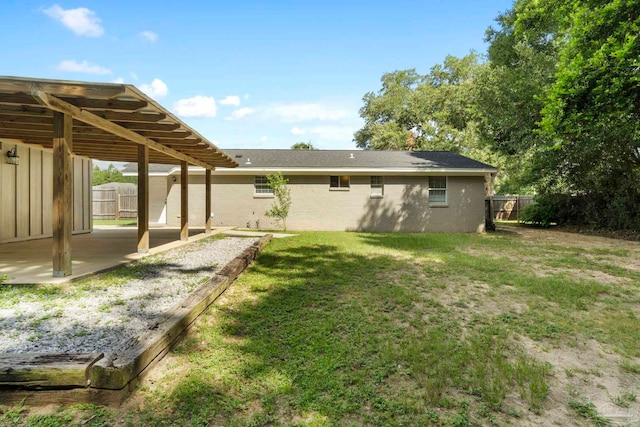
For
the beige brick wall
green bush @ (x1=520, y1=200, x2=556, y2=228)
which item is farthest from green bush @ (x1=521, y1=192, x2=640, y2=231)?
the beige brick wall

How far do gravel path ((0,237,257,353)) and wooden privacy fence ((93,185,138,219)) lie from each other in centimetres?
1599

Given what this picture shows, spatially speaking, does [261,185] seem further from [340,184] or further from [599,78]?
[599,78]

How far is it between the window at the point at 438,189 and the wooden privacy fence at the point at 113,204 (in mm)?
16654

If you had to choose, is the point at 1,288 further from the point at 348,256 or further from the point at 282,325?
the point at 348,256

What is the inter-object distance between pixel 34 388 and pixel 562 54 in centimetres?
1330

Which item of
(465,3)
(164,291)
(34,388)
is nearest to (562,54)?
(465,3)

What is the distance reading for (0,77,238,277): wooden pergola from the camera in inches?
157

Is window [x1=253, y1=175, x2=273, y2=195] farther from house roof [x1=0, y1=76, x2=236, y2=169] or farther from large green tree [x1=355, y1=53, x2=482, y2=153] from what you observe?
large green tree [x1=355, y1=53, x2=482, y2=153]

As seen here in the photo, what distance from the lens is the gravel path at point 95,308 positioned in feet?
8.92

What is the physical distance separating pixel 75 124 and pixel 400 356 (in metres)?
6.56

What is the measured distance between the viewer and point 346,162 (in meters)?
13.9

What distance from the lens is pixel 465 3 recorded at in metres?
11.5

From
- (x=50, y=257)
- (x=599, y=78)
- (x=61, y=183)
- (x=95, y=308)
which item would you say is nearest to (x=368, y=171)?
(x=599, y=78)

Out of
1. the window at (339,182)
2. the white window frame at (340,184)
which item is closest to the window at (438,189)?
the white window frame at (340,184)
